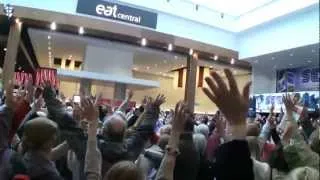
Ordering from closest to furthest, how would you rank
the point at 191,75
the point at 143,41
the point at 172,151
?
the point at 172,151 → the point at 143,41 → the point at 191,75

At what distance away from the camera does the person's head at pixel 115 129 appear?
2824 millimetres

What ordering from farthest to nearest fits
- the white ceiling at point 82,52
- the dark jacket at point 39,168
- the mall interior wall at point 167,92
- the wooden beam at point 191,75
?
the mall interior wall at point 167,92 < the wooden beam at point 191,75 < the white ceiling at point 82,52 < the dark jacket at point 39,168

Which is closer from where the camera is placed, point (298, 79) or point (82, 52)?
point (82, 52)

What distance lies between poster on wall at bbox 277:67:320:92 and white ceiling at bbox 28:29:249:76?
2.08 meters

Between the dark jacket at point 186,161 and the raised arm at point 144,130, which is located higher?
the raised arm at point 144,130

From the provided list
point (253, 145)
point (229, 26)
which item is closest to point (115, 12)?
point (229, 26)

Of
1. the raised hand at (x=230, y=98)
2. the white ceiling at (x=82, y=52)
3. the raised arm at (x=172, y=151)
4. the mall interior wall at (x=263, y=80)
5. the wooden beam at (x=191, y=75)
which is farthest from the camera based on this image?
the mall interior wall at (x=263, y=80)

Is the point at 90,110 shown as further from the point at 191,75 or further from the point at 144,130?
the point at 191,75

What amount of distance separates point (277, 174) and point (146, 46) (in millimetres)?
18225

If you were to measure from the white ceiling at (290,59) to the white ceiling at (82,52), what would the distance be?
1.99 meters

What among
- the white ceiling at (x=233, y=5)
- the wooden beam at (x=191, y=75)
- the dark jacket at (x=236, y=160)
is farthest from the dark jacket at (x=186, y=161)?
the wooden beam at (x=191, y=75)

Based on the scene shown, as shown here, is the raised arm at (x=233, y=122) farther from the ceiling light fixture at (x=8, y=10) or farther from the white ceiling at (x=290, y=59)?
the white ceiling at (x=290, y=59)

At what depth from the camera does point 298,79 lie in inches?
943

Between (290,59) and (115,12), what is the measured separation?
940cm
